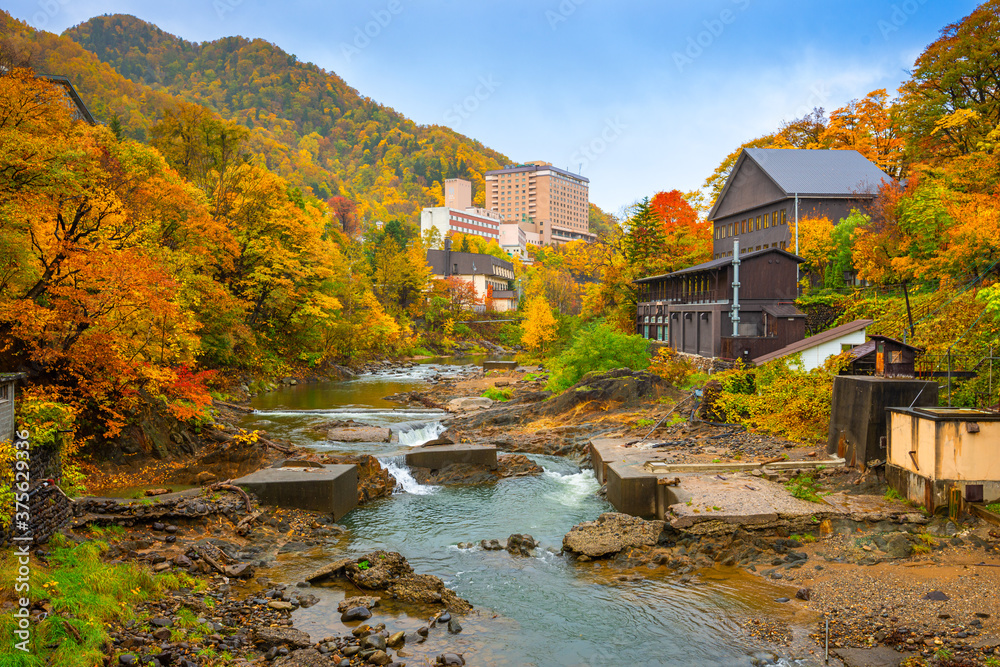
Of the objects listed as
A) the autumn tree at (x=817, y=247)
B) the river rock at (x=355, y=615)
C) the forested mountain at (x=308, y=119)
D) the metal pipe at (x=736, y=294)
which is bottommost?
the river rock at (x=355, y=615)

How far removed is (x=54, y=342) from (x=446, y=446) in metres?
10.7

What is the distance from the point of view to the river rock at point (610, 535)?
1215 cm

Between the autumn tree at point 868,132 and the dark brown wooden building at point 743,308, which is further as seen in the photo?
the autumn tree at point 868,132

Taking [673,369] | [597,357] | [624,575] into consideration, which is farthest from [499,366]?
[624,575]

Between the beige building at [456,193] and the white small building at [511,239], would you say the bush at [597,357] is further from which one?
the beige building at [456,193]

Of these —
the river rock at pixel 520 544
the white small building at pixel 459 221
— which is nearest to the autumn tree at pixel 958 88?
the river rock at pixel 520 544

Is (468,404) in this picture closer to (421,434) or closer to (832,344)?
(421,434)

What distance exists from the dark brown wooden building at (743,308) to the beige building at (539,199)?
5323 inches

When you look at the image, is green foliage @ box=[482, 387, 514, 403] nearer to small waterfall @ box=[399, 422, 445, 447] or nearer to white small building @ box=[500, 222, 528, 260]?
small waterfall @ box=[399, 422, 445, 447]

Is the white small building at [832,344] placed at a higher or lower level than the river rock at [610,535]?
higher

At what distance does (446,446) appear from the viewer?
63.3ft

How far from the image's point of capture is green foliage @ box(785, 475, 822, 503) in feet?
42.3

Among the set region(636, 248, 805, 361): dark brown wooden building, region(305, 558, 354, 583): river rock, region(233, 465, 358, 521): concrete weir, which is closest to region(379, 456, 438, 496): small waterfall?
region(233, 465, 358, 521): concrete weir

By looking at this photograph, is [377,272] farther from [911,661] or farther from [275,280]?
[911,661]
